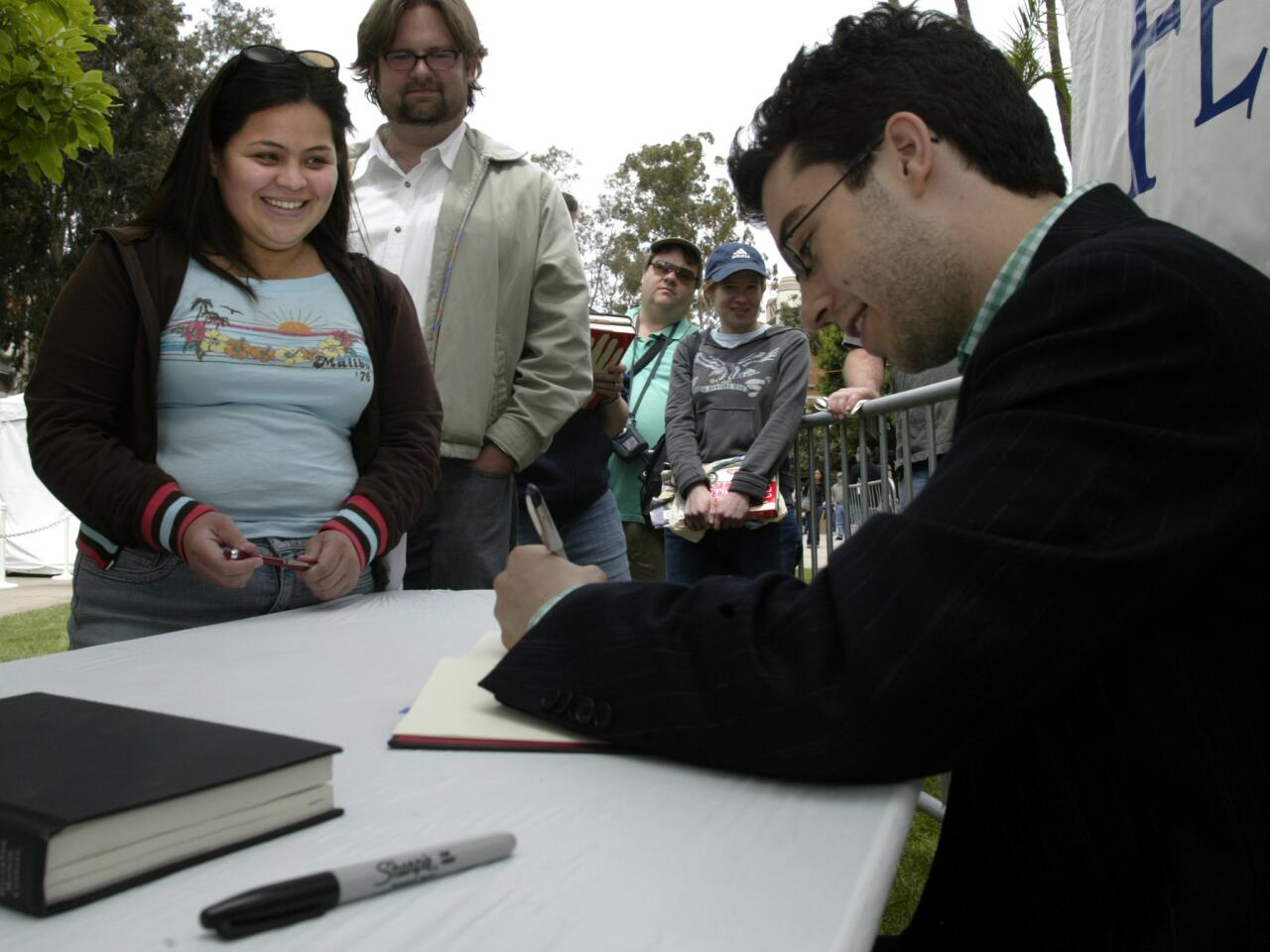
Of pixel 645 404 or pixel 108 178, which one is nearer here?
pixel 645 404

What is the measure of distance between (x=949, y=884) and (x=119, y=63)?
25.4 metres

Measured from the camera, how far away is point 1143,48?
2004 millimetres

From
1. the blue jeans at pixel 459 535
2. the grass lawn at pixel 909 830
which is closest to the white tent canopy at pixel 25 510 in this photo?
the grass lawn at pixel 909 830

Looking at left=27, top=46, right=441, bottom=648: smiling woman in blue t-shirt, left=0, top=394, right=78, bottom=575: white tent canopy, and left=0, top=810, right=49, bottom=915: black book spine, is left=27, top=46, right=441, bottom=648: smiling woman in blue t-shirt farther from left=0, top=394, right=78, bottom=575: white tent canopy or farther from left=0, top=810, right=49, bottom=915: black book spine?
left=0, top=394, right=78, bottom=575: white tent canopy

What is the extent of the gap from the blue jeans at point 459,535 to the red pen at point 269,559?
0.84 meters

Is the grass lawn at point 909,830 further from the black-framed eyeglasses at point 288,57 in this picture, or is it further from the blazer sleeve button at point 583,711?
the black-framed eyeglasses at point 288,57

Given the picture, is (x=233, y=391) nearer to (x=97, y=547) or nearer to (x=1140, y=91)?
(x=97, y=547)

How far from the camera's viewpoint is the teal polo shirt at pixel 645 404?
4.36 metres

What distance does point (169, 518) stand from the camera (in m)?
1.67

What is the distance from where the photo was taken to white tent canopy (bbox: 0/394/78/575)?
11.7 meters

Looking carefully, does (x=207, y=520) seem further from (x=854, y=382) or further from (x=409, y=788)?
(x=854, y=382)

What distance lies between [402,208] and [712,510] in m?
1.56

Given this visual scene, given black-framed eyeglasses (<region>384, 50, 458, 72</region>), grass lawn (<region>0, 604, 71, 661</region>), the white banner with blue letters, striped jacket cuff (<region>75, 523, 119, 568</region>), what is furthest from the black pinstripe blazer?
grass lawn (<region>0, 604, 71, 661</region>)

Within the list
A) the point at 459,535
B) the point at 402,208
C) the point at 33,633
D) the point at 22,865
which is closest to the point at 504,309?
the point at 402,208
